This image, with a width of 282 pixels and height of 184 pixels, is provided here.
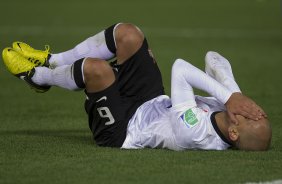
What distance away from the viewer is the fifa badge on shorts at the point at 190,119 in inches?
309

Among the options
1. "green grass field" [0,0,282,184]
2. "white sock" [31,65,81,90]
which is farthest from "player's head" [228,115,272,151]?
"white sock" [31,65,81,90]

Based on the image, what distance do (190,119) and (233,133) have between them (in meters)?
0.39

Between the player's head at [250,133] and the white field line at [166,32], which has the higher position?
the player's head at [250,133]

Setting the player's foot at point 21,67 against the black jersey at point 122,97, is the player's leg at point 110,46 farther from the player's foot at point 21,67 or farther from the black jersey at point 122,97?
the player's foot at point 21,67

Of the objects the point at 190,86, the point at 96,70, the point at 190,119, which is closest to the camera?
the point at 190,119

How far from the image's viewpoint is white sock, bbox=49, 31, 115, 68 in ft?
28.8

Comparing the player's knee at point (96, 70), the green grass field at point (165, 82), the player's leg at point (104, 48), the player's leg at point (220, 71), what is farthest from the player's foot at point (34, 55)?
the player's leg at point (220, 71)

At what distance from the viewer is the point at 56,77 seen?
8.43m

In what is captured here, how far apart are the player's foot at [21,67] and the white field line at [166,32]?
11.6 metres

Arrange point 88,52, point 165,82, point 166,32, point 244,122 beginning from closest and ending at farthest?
point 244,122, point 88,52, point 165,82, point 166,32

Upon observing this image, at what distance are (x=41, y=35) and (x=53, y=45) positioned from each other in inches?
73.2

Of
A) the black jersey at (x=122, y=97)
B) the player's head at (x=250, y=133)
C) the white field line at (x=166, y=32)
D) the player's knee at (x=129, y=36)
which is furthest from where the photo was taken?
the white field line at (x=166, y=32)

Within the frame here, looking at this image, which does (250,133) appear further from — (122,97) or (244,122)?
(122,97)

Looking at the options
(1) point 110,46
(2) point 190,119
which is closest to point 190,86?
(2) point 190,119
